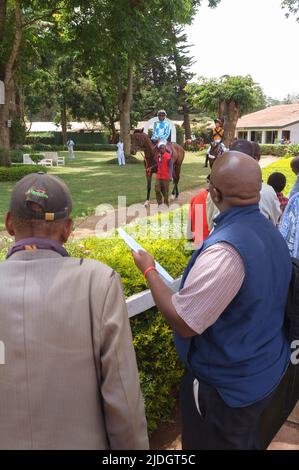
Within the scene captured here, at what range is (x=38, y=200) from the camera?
1.68 metres

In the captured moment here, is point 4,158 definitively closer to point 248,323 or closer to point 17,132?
point 17,132

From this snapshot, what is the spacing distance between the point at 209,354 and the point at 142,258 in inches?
23.0

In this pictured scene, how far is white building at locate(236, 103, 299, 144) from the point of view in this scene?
163 feet

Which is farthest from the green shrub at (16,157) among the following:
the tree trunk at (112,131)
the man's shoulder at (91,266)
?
the man's shoulder at (91,266)

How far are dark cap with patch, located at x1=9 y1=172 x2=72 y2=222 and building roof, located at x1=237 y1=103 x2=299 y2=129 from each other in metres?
50.8

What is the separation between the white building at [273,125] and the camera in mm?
49556

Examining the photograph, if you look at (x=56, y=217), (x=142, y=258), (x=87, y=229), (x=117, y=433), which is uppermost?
(x=56, y=217)

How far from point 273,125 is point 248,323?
167ft

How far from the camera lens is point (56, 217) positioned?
172 centimetres

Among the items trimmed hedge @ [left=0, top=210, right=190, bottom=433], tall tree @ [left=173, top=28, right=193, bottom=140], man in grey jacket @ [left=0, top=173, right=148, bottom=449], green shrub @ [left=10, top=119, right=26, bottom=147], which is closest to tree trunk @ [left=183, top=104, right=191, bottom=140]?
tall tree @ [left=173, top=28, right=193, bottom=140]

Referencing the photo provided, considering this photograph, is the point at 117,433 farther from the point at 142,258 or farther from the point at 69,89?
the point at 69,89

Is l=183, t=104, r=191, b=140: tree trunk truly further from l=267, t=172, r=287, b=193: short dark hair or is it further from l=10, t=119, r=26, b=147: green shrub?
l=267, t=172, r=287, b=193: short dark hair

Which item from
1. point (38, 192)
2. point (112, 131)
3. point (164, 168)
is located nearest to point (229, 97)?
point (112, 131)

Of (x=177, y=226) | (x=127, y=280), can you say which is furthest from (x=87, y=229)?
(x=127, y=280)
